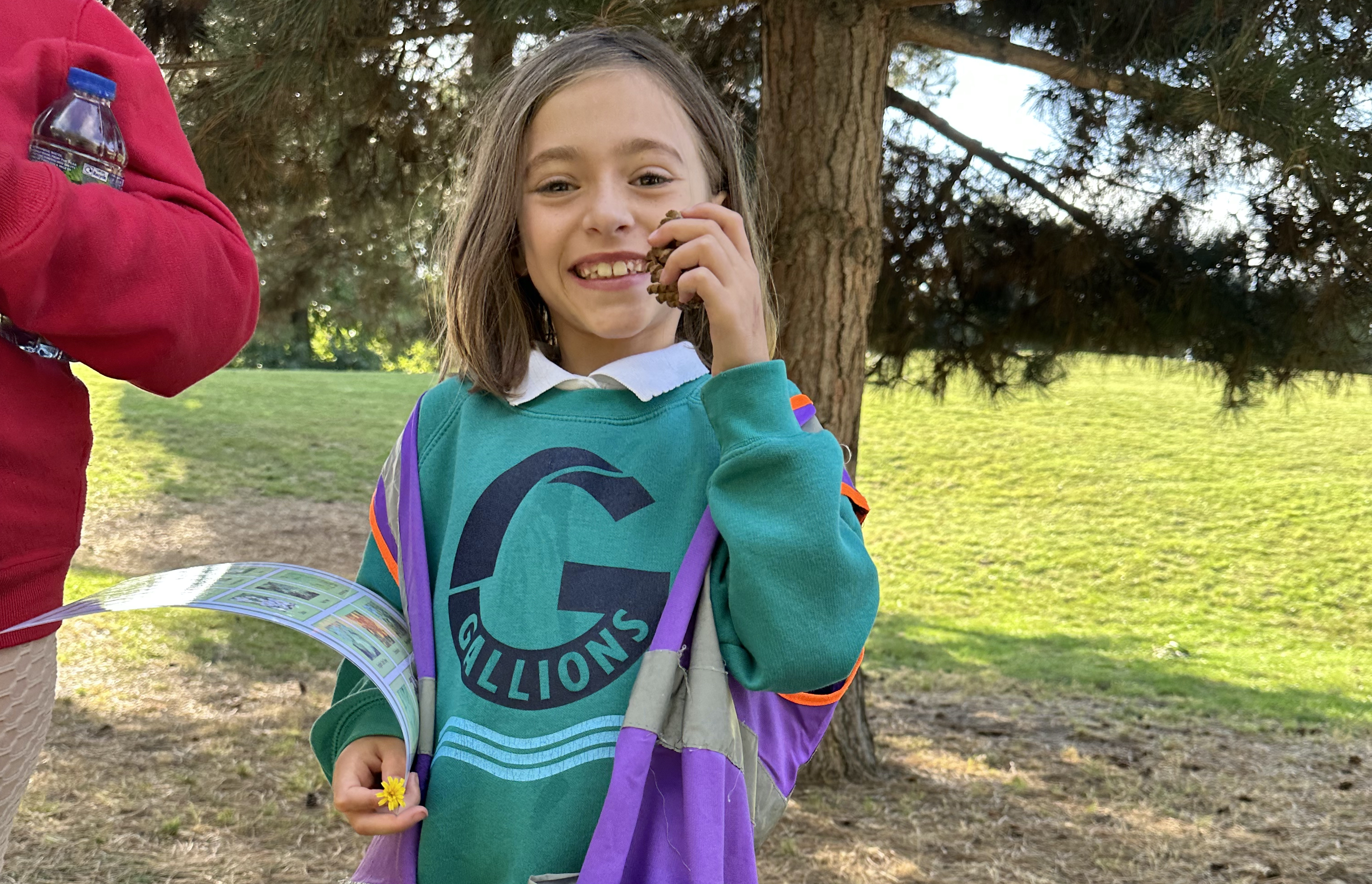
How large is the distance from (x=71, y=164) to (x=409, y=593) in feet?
1.69

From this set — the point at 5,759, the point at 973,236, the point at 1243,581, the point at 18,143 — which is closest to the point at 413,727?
the point at 5,759

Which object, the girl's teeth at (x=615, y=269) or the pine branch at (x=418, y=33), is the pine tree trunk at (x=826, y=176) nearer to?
the pine branch at (x=418, y=33)

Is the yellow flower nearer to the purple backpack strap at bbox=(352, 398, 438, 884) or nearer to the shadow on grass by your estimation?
the purple backpack strap at bbox=(352, 398, 438, 884)

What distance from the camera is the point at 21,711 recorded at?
3.45ft

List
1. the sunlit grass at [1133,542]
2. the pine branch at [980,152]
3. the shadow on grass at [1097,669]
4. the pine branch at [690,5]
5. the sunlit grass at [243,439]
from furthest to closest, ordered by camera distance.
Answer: the sunlit grass at [243,439]
the sunlit grass at [1133,542]
the shadow on grass at [1097,669]
the pine branch at [980,152]
the pine branch at [690,5]

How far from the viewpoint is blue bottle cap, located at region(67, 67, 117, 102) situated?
102 centimetres

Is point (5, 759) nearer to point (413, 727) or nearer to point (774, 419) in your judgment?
point (413, 727)

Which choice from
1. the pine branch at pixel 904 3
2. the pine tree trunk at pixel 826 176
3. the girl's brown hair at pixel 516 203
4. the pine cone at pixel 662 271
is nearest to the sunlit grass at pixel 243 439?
the pine tree trunk at pixel 826 176

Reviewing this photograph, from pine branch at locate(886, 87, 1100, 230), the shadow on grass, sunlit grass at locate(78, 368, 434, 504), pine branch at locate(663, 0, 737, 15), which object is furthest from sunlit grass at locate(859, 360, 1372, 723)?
sunlit grass at locate(78, 368, 434, 504)

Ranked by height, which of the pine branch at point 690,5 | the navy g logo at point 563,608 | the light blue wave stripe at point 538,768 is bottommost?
the light blue wave stripe at point 538,768

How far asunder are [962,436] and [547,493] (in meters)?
Result: 11.9

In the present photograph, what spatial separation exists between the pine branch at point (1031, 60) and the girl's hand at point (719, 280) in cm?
214

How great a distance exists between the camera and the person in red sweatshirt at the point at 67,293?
3.19ft

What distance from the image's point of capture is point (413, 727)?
103 cm
